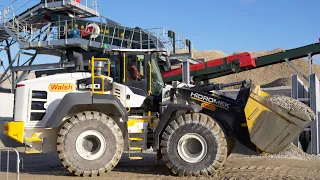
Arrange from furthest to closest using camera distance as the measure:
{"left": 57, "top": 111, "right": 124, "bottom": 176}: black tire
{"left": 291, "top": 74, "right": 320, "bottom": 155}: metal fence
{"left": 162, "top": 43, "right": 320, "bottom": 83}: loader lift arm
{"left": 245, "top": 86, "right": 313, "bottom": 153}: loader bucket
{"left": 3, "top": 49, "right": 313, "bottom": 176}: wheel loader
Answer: {"left": 162, "top": 43, "right": 320, "bottom": 83}: loader lift arm → {"left": 291, "top": 74, "right": 320, "bottom": 155}: metal fence → {"left": 57, "top": 111, "right": 124, "bottom": 176}: black tire → {"left": 3, "top": 49, "right": 313, "bottom": 176}: wheel loader → {"left": 245, "top": 86, "right": 313, "bottom": 153}: loader bucket

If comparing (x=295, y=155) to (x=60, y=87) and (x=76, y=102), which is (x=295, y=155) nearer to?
(x=76, y=102)

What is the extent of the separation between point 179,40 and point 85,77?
15.6 m

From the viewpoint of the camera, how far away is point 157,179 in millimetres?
8789

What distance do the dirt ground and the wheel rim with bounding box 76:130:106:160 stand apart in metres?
0.54

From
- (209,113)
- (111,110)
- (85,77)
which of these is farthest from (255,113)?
(85,77)

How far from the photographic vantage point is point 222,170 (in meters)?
9.73

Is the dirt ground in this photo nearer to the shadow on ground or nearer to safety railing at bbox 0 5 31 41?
the shadow on ground

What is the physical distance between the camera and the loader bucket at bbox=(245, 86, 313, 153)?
8797 millimetres

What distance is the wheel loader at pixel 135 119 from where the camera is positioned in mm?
8914

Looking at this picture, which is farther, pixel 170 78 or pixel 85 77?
pixel 170 78

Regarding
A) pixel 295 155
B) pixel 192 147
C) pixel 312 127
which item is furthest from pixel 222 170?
pixel 312 127

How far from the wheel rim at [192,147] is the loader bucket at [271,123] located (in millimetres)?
1125

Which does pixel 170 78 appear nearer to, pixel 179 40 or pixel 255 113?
pixel 179 40

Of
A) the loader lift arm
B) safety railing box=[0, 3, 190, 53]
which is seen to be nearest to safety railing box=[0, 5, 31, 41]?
safety railing box=[0, 3, 190, 53]
